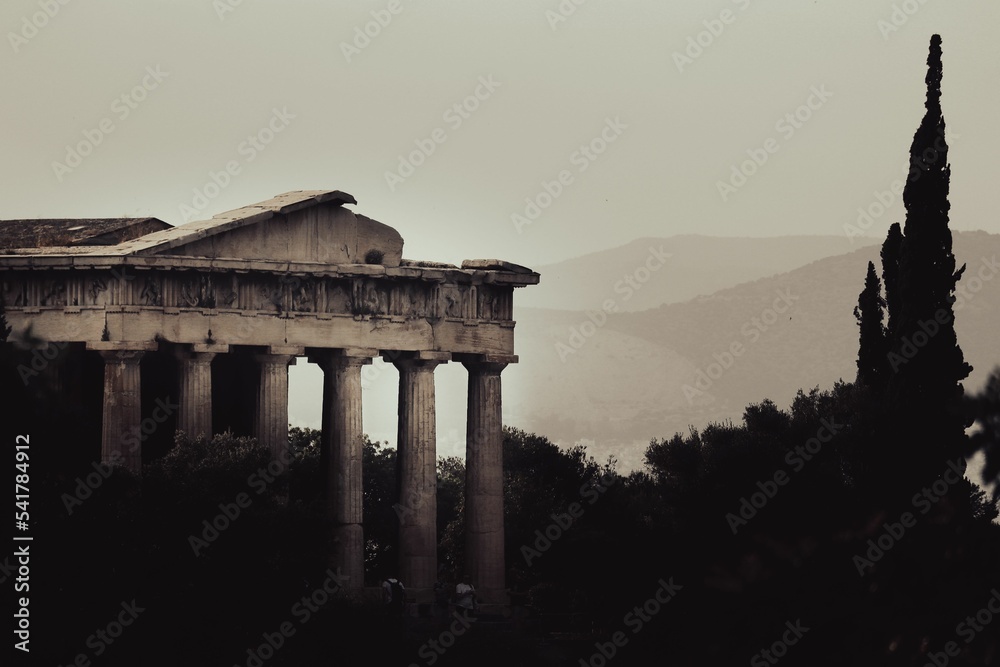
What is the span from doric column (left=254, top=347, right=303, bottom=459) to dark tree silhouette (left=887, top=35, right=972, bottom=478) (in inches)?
575

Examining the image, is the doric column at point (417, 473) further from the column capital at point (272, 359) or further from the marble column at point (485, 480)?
the column capital at point (272, 359)

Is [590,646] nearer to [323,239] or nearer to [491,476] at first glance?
[491,476]

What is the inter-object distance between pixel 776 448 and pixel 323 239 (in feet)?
43.9

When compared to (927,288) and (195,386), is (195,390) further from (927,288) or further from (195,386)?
(927,288)

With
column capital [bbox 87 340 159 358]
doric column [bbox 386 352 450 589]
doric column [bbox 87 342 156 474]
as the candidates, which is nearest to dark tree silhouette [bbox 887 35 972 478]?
doric column [bbox 386 352 450 589]

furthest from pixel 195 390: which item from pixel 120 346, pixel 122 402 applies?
pixel 120 346

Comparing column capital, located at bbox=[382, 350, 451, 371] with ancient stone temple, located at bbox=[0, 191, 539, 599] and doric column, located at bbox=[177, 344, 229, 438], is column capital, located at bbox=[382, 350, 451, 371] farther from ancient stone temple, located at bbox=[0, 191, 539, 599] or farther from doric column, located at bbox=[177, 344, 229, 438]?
doric column, located at bbox=[177, 344, 229, 438]

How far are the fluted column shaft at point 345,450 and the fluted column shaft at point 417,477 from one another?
3.77ft

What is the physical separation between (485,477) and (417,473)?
1.87 m

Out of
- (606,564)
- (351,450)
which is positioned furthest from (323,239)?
(606,564)

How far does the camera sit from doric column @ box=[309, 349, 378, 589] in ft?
157

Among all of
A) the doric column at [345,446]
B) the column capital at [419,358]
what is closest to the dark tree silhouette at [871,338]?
the column capital at [419,358]

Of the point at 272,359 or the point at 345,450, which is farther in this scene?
the point at 345,450

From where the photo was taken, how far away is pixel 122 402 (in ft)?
151
